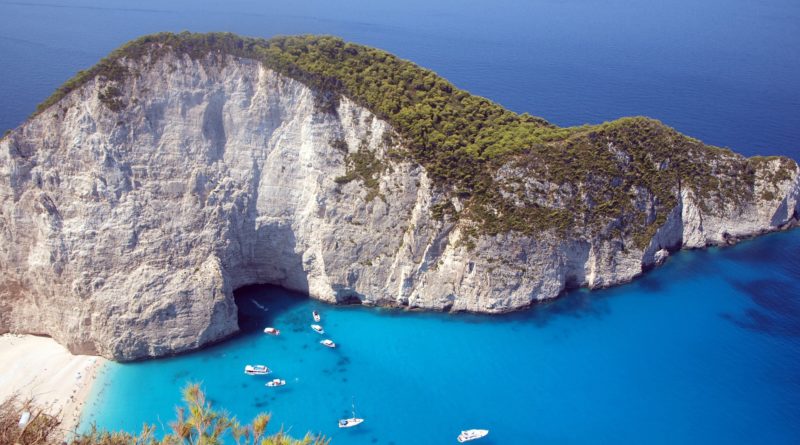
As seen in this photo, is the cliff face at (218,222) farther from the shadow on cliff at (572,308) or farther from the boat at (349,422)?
the boat at (349,422)

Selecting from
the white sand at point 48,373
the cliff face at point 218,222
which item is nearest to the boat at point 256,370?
the cliff face at point 218,222

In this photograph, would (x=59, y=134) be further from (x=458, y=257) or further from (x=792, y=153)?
(x=792, y=153)

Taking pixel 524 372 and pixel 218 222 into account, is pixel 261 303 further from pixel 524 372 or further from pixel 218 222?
pixel 524 372

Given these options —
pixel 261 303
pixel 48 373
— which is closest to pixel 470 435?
pixel 261 303

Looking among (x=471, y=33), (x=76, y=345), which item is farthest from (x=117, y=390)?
(x=471, y=33)

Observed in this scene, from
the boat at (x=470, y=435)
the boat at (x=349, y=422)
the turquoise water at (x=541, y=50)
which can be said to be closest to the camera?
the boat at (x=470, y=435)

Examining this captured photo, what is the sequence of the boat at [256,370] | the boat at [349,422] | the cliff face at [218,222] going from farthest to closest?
the cliff face at [218,222]
the boat at [256,370]
the boat at [349,422]
